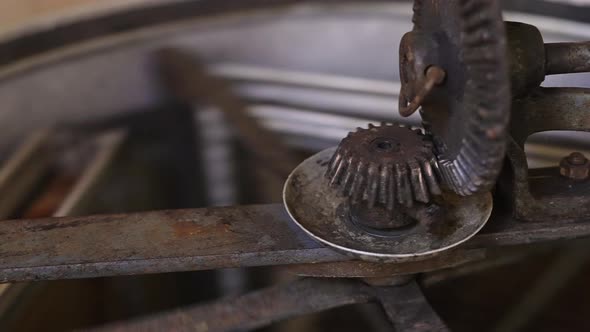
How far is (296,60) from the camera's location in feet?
5.18

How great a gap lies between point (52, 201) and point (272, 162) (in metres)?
0.47

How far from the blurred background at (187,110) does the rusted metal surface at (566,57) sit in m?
0.60

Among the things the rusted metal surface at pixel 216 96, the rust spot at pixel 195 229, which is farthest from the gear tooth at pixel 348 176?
the rusted metal surface at pixel 216 96

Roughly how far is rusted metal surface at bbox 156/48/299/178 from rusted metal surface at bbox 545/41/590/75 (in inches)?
22.5

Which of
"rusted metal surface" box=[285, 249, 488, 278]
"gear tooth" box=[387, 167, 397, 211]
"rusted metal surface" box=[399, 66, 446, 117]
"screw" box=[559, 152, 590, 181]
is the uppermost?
"rusted metal surface" box=[399, 66, 446, 117]

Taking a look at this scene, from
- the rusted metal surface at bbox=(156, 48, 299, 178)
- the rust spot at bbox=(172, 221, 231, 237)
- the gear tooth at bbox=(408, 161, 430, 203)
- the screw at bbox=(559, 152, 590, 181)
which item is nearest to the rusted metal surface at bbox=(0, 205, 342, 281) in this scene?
the rust spot at bbox=(172, 221, 231, 237)

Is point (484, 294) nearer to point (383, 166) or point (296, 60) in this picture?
point (296, 60)

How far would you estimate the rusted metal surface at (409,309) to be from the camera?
77cm

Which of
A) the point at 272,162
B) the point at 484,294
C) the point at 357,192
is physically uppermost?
the point at 357,192

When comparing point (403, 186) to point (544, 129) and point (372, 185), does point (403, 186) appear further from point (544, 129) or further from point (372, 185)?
point (544, 129)

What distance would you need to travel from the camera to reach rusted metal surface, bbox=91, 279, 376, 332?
796 millimetres

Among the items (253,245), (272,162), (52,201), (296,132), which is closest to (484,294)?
(296,132)

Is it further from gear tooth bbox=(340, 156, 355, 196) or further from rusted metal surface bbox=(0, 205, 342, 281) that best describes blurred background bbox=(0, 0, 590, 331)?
gear tooth bbox=(340, 156, 355, 196)

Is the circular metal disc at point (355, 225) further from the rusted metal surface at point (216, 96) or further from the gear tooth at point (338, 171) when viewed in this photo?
the rusted metal surface at point (216, 96)
